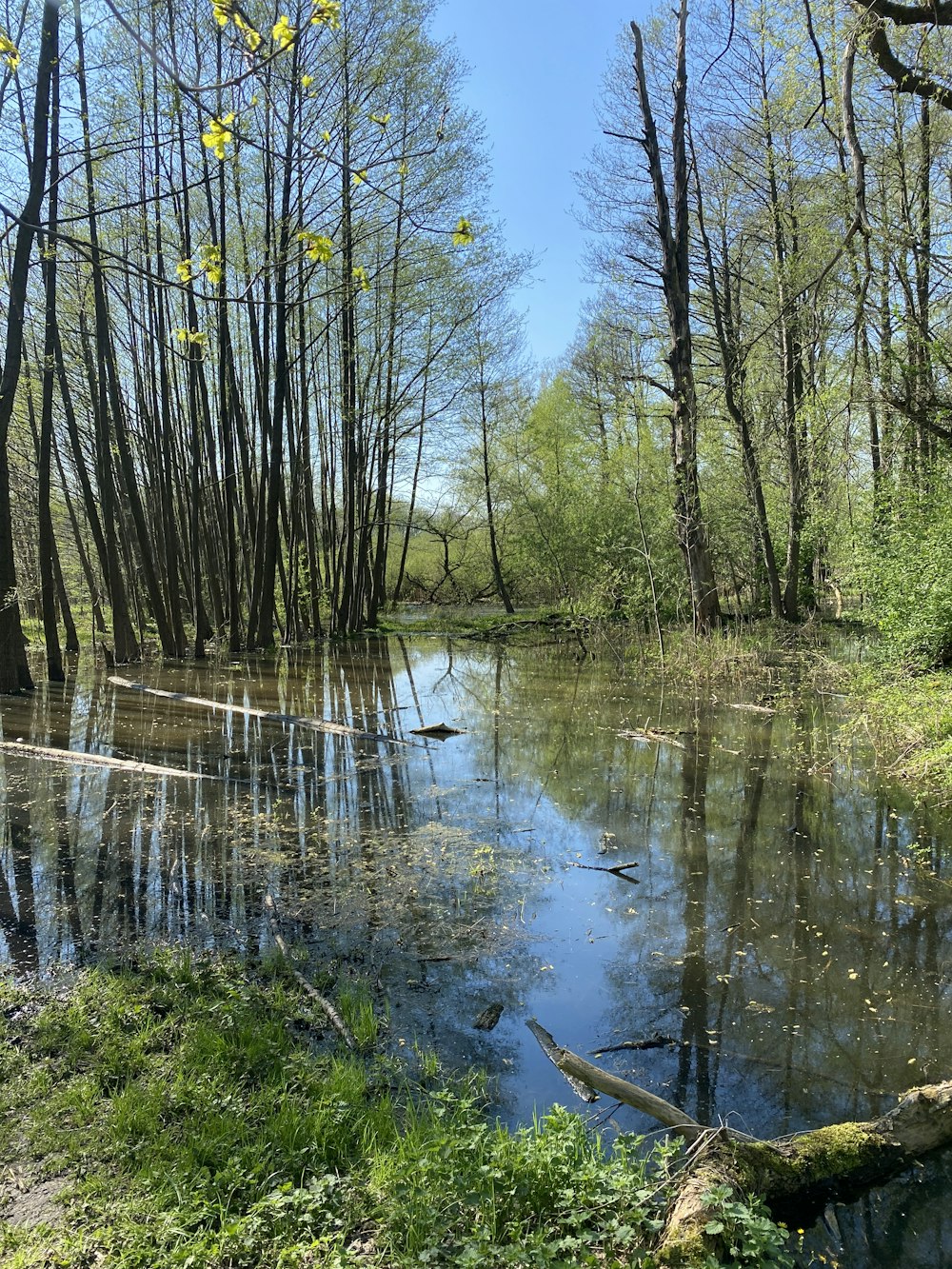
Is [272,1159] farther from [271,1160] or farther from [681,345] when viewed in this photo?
[681,345]

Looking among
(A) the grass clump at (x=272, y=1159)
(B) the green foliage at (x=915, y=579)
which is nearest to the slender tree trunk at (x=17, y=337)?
(A) the grass clump at (x=272, y=1159)

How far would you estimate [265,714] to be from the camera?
1091 centimetres

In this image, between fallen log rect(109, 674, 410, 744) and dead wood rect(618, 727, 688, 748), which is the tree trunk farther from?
fallen log rect(109, 674, 410, 744)

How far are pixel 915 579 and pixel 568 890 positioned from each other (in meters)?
6.45

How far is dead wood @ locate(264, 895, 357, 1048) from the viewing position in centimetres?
337

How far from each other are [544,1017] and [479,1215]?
58.4 inches

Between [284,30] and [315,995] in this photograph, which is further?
[315,995]

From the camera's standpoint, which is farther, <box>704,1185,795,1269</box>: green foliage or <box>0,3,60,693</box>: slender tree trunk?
<box>0,3,60,693</box>: slender tree trunk

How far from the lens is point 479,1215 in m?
2.25

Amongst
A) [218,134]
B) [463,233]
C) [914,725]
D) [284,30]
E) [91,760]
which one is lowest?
[91,760]

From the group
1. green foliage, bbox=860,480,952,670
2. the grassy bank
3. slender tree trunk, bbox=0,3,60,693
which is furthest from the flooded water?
slender tree trunk, bbox=0,3,60,693

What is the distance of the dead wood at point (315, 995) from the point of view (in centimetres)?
337

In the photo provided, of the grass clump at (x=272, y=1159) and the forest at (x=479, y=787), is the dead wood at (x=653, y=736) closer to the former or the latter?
the forest at (x=479, y=787)

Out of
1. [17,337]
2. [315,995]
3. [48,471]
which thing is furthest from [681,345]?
[315,995]
